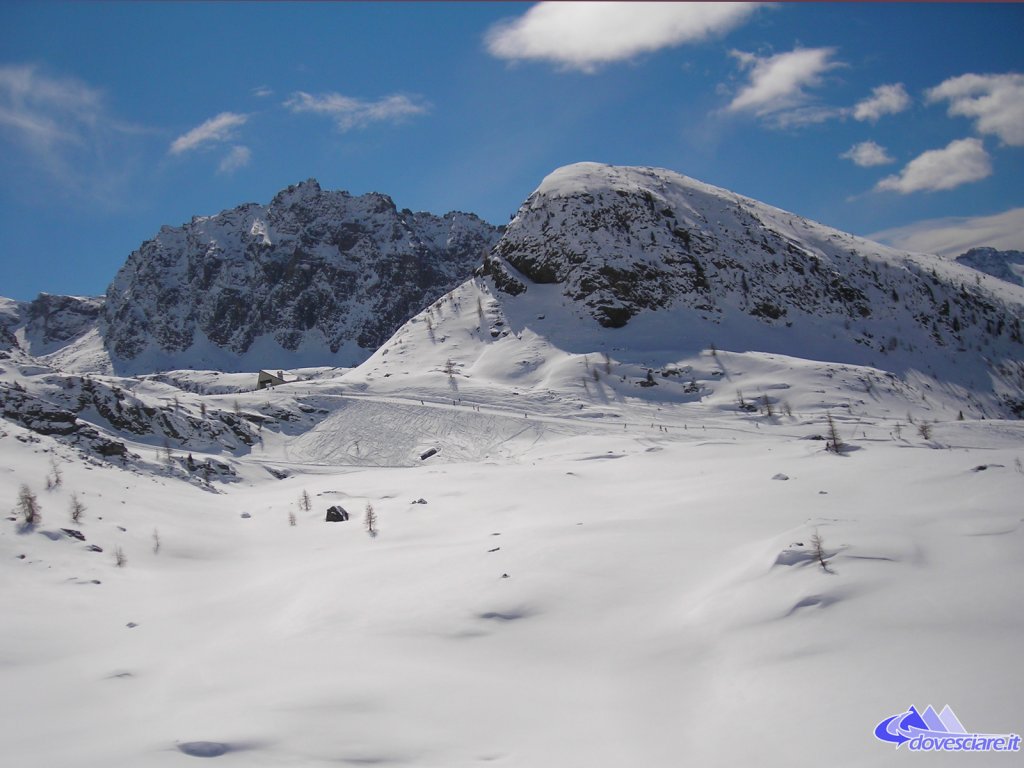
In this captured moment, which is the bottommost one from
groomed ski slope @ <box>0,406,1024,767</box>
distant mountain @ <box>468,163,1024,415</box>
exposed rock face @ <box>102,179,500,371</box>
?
groomed ski slope @ <box>0,406,1024,767</box>

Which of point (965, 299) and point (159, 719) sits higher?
point (965, 299)

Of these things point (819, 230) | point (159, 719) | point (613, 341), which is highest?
point (819, 230)

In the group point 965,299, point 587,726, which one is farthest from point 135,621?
point 965,299

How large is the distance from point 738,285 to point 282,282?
377 feet

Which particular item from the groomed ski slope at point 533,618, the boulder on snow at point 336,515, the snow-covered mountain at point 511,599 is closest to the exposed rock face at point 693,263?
the snow-covered mountain at point 511,599

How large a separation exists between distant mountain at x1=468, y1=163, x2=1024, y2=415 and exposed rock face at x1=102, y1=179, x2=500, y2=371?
3072 inches

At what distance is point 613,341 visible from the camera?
52625mm

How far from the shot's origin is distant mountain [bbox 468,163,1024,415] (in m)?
54.5

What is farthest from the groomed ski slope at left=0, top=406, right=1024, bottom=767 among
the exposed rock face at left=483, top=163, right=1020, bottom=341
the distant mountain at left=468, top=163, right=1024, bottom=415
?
the exposed rock face at left=483, top=163, right=1020, bottom=341

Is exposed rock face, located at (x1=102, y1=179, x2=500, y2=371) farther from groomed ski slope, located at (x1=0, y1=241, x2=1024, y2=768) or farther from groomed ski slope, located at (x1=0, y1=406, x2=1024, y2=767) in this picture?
groomed ski slope, located at (x1=0, y1=406, x2=1024, y2=767)

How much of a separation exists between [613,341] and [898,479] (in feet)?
133

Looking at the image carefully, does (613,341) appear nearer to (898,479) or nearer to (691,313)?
(691,313)

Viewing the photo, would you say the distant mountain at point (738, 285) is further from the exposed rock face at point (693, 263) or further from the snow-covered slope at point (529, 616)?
the snow-covered slope at point (529, 616)

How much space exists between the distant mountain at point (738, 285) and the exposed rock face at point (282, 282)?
256 ft
